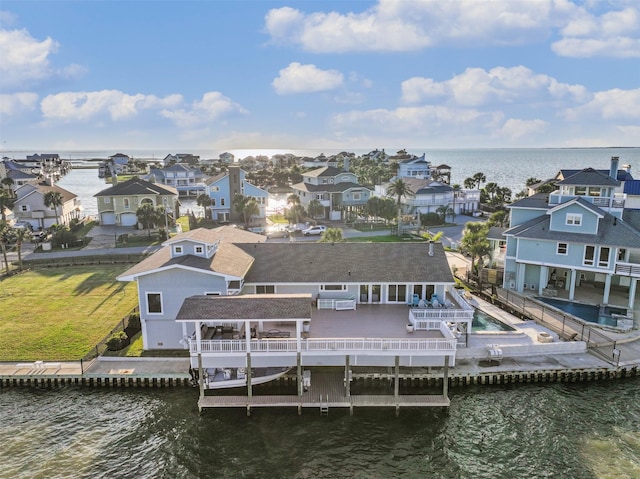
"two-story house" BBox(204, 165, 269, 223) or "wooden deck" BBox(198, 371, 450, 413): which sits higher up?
"two-story house" BBox(204, 165, 269, 223)

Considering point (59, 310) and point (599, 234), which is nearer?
point (59, 310)

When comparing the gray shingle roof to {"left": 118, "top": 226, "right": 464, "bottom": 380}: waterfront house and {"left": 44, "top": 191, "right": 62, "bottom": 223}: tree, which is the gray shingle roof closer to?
{"left": 118, "top": 226, "right": 464, "bottom": 380}: waterfront house

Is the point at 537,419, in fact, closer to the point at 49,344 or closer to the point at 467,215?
the point at 49,344

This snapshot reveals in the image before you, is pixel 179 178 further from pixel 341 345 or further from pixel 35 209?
pixel 341 345

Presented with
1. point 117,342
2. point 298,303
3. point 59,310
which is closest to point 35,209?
point 59,310

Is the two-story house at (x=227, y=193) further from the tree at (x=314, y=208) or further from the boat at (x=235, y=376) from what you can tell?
the boat at (x=235, y=376)

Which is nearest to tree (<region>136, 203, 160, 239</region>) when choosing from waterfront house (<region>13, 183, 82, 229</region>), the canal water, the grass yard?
the grass yard
